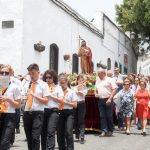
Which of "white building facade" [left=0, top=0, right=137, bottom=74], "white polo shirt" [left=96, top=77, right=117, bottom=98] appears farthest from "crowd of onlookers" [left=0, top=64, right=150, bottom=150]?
"white building facade" [left=0, top=0, right=137, bottom=74]

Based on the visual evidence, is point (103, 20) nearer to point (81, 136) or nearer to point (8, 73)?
point (81, 136)

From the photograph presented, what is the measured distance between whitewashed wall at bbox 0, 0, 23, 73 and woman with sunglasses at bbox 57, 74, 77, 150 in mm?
8560

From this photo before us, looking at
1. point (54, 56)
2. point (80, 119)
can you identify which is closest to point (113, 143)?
point (80, 119)

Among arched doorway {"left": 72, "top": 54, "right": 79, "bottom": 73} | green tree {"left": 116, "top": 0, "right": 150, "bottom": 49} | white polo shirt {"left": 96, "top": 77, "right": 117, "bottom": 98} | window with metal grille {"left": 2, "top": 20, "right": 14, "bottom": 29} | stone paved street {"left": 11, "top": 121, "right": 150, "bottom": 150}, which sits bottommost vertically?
stone paved street {"left": 11, "top": 121, "right": 150, "bottom": 150}

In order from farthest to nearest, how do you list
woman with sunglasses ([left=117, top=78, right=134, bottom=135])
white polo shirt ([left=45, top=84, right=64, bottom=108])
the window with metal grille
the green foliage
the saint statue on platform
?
1. the green foliage
2. the window with metal grille
3. the saint statue on platform
4. woman with sunglasses ([left=117, top=78, right=134, bottom=135])
5. white polo shirt ([left=45, top=84, right=64, bottom=108])

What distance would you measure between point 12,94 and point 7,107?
0.22 meters

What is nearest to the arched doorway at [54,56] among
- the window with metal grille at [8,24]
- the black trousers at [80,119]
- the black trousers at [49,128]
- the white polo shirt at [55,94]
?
the window with metal grille at [8,24]

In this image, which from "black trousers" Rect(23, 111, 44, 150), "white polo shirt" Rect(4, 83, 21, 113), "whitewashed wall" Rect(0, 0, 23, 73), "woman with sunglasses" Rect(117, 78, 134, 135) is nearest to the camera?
"white polo shirt" Rect(4, 83, 21, 113)

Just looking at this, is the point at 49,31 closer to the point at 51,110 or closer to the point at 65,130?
the point at 65,130

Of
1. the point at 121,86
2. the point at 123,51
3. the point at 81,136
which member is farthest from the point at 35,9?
the point at 123,51

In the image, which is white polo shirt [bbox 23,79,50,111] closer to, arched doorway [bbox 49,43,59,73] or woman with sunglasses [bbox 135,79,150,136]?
woman with sunglasses [bbox 135,79,150,136]

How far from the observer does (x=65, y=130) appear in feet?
28.1

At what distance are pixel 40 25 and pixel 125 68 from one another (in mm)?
20548

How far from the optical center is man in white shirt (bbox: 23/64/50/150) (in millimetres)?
7645
